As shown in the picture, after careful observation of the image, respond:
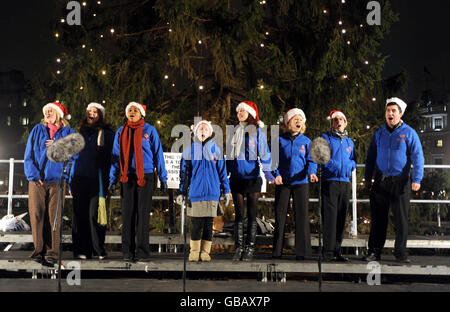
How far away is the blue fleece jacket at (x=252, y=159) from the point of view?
676cm

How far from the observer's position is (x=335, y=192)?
6938mm

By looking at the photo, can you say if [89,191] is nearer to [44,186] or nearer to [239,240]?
[44,186]

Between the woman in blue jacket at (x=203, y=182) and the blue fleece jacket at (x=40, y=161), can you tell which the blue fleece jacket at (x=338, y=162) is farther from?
the blue fleece jacket at (x=40, y=161)

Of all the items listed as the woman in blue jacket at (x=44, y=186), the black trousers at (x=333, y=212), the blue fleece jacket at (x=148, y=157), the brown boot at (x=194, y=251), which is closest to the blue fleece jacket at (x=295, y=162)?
the black trousers at (x=333, y=212)

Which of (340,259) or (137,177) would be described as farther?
(340,259)

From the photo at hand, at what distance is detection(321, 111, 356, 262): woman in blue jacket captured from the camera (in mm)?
6922

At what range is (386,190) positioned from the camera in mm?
6859

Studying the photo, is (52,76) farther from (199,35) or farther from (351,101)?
(351,101)

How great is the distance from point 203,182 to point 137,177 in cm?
77

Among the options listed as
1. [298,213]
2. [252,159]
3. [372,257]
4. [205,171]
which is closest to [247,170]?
[252,159]

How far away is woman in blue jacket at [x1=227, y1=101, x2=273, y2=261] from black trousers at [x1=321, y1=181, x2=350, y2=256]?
0.77 meters

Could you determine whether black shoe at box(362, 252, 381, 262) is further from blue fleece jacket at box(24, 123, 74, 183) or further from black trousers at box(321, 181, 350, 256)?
blue fleece jacket at box(24, 123, 74, 183)

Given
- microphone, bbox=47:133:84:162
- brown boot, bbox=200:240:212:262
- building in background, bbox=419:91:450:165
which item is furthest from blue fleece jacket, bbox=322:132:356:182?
building in background, bbox=419:91:450:165
